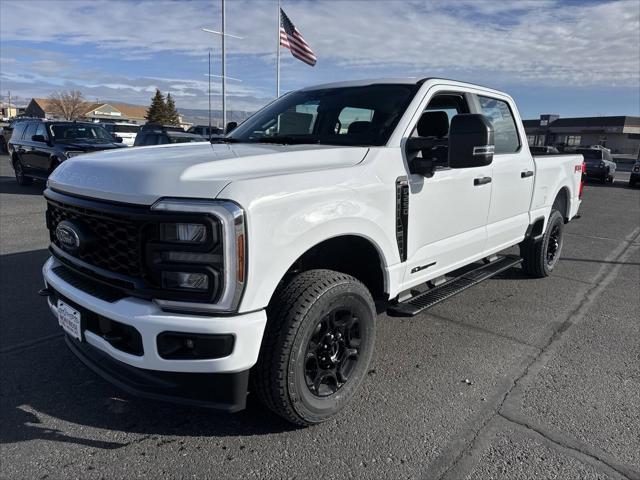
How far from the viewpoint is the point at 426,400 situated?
3123mm

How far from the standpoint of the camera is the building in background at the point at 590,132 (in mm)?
64000

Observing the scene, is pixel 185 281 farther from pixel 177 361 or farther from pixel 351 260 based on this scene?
pixel 351 260

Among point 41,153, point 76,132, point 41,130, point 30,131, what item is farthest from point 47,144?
point 30,131

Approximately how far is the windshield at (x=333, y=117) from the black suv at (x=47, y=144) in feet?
30.5

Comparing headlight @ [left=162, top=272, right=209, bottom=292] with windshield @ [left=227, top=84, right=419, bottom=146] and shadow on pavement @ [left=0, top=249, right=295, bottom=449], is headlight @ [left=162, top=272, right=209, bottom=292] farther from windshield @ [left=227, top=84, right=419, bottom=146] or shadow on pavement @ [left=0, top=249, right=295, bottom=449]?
windshield @ [left=227, top=84, right=419, bottom=146]

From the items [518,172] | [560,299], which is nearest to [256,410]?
[518,172]

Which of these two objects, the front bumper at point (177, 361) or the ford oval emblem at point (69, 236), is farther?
the ford oval emblem at point (69, 236)

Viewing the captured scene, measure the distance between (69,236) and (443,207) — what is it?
95.0 inches

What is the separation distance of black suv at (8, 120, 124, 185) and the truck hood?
1021 cm

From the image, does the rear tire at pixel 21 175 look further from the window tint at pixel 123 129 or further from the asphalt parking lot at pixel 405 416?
the window tint at pixel 123 129

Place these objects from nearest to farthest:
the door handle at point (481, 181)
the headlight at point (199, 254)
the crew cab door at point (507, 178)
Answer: the headlight at point (199, 254) < the door handle at point (481, 181) < the crew cab door at point (507, 178)

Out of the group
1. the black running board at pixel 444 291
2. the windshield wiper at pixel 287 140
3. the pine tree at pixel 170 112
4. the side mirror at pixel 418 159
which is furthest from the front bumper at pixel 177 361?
the pine tree at pixel 170 112

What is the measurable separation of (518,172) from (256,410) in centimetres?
324

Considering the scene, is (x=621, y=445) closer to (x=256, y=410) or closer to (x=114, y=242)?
(x=256, y=410)
